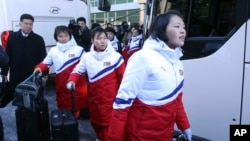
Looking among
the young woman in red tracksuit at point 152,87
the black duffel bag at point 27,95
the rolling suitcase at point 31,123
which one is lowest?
the rolling suitcase at point 31,123

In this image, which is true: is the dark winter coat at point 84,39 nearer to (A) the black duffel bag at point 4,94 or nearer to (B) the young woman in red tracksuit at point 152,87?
(A) the black duffel bag at point 4,94

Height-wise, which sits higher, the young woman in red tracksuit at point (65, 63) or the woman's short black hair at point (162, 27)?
the woman's short black hair at point (162, 27)

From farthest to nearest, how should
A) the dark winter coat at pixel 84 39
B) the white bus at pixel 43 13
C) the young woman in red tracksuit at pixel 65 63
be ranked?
the dark winter coat at pixel 84 39 < the white bus at pixel 43 13 < the young woman in red tracksuit at pixel 65 63

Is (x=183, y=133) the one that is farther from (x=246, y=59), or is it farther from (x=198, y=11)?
(x=198, y=11)

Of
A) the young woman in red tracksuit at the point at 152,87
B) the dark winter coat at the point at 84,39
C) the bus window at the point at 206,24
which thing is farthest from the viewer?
the dark winter coat at the point at 84,39

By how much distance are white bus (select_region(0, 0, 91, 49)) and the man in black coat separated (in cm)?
69

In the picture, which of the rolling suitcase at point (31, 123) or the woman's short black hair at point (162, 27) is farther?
the rolling suitcase at point (31, 123)

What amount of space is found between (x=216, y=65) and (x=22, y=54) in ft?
9.66

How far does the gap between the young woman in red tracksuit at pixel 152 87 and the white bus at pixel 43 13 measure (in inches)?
148

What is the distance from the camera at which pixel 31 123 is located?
3609 millimetres

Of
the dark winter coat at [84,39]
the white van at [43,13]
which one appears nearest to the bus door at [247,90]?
the white van at [43,13]

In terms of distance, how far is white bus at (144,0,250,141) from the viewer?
2.69 m

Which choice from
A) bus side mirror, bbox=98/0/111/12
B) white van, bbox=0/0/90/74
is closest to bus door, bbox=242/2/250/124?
bus side mirror, bbox=98/0/111/12

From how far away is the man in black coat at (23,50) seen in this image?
4691 millimetres
